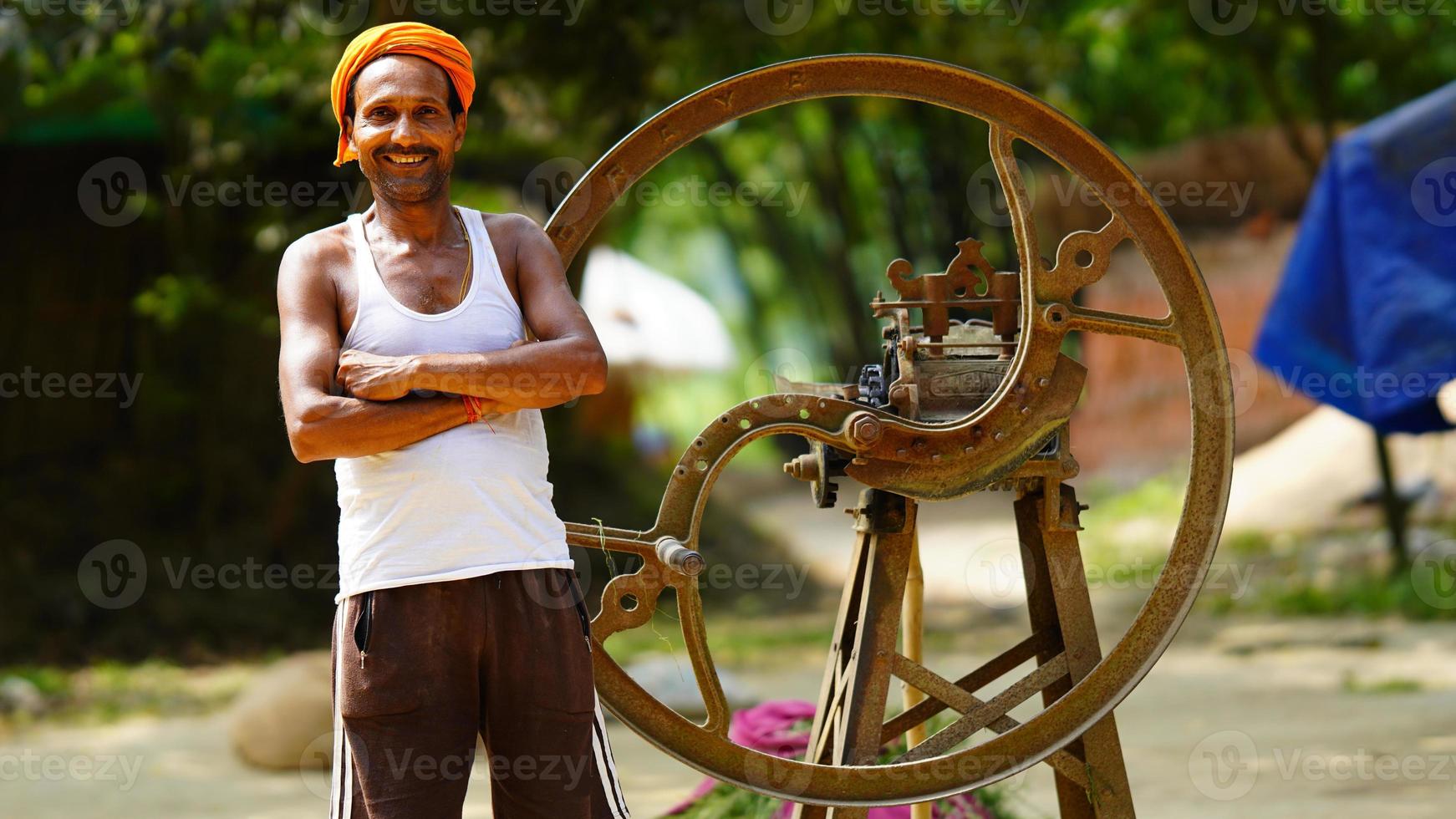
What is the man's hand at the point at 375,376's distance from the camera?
2.45m

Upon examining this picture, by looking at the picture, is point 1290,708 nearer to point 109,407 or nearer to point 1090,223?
point 1090,223

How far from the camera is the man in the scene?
2457 millimetres

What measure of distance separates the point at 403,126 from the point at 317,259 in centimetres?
29

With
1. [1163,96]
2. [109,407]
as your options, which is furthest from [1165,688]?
[1163,96]

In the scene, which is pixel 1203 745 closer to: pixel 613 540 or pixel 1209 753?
pixel 1209 753

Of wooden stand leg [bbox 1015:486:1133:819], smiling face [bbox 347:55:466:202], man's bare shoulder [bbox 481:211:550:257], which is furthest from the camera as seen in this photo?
wooden stand leg [bbox 1015:486:1133:819]

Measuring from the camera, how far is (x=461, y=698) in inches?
98.3

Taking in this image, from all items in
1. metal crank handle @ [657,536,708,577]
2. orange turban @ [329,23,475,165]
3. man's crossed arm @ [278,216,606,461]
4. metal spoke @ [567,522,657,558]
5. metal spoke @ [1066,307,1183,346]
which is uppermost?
orange turban @ [329,23,475,165]

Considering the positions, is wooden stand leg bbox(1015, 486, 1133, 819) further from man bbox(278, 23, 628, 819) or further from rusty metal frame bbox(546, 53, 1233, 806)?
man bbox(278, 23, 628, 819)

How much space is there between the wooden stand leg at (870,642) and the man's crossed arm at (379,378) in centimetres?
92

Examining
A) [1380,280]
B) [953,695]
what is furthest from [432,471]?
[1380,280]

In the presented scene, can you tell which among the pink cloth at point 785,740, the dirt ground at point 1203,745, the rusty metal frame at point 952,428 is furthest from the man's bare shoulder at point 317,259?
the dirt ground at point 1203,745

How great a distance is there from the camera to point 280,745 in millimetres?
6570

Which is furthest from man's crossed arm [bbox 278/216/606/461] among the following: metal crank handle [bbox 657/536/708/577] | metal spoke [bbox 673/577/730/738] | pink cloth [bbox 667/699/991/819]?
pink cloth [bbox 667/699/991/819]
